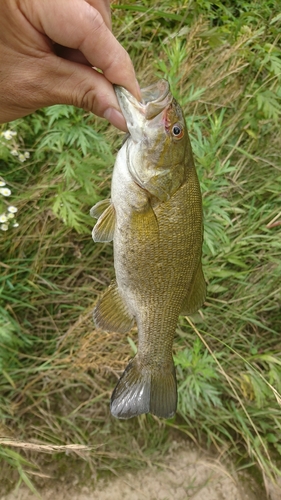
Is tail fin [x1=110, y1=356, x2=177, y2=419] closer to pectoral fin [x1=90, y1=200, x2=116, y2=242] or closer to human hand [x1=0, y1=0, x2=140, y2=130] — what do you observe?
pectoral fin [x1=90, y1=200, x2=116, y2=242]

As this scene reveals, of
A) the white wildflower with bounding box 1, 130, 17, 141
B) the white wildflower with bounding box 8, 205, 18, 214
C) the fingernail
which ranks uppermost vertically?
the fingernail

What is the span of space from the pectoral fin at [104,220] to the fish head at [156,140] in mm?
159

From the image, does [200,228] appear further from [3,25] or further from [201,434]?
[201,434]

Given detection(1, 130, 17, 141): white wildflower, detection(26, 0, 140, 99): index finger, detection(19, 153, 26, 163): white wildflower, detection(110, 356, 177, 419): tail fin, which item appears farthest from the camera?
detection(19, 153, 26, 163): white wildflower

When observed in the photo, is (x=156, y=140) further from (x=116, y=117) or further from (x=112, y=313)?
(x=112, y=313)

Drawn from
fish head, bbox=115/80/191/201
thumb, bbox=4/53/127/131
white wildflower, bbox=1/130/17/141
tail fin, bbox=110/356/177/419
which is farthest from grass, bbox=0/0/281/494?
fish head, bbox=115/80/191/201

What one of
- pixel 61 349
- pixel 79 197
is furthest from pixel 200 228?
pixel 61 349

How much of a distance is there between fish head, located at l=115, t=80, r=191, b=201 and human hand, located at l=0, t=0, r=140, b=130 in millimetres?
65

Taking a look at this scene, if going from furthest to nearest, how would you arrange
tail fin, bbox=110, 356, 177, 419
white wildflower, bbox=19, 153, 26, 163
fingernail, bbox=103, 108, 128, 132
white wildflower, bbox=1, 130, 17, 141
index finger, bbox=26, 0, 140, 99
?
1. white wildflower, bbox=19, 153, 26, 163
2. white wildflower, bbox=1, 130, 17, 141
3. tail fin, bbox=110, 356, 177, 419
4. fingernail, bbox=103, 108, 128, 132
5. index finger, bbox=26, 0, 140, 99

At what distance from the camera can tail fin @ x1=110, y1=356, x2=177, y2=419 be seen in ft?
5.12

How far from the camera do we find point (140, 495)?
2.39 m

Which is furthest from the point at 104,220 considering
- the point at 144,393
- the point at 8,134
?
the point at 8,134

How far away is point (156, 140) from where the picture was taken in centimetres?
133

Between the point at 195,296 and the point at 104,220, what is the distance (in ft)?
1.59
